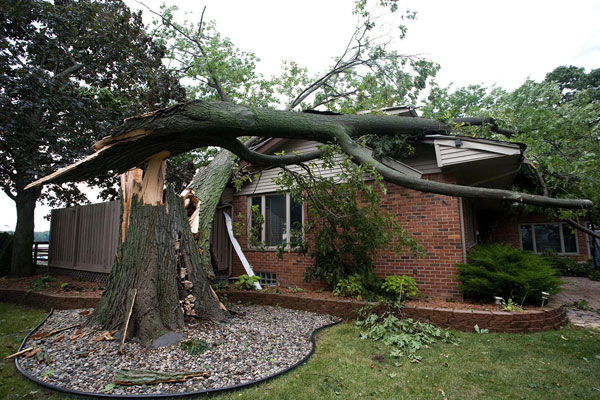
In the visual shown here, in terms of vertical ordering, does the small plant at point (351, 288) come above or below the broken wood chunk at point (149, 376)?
above

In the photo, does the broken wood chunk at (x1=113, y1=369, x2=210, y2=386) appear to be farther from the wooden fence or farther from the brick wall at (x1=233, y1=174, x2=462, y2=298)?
the wooden fence

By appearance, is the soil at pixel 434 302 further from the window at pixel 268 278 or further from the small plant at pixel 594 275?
the small plant at pixel 594 275

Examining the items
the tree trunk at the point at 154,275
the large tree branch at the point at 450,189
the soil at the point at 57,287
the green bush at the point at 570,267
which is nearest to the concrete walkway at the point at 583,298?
the green bush at the point at 570,267

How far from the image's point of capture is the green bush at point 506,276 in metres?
4.99

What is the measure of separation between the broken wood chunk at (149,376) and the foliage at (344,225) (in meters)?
3.47

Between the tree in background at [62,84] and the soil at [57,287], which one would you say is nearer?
the soil at [57,287]

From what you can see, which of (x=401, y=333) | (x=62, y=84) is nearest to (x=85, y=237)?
(x=62, y=84)

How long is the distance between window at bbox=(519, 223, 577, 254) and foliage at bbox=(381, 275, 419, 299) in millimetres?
11151

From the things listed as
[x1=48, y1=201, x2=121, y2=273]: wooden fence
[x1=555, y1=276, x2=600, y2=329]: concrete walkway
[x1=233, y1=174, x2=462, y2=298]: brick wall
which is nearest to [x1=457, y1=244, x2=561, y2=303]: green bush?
[x1=233, y1=174, x2=462, y2=298]: brick wall

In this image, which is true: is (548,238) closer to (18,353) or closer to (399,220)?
(399,220)

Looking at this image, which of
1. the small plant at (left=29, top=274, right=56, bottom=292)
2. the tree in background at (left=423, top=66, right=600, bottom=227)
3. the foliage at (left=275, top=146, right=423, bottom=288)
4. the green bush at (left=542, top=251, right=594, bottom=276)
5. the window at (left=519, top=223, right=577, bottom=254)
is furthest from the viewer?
the window at (left=519, top=223, right=577, bottom=254)

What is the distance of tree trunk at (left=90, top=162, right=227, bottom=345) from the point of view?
3.99m

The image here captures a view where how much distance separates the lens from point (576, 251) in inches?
494

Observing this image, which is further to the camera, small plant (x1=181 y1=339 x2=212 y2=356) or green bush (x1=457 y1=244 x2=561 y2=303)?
green bush (x1=457 y1=244 x2=561 y2=303)
